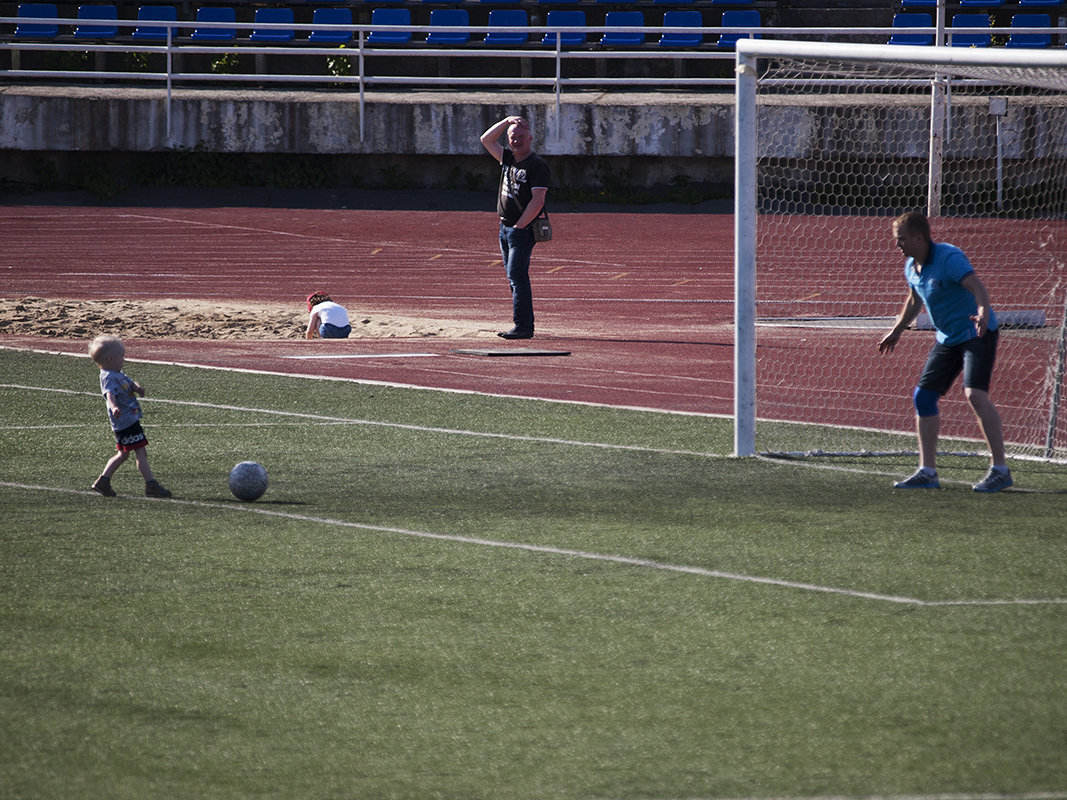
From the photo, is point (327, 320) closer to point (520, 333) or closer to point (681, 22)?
point (520, 333)

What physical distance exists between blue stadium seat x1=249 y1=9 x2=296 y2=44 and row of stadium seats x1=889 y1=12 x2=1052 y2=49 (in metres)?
11.4

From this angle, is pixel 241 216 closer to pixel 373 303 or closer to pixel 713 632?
pixel 373 303

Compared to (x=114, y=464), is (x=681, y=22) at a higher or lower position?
higher

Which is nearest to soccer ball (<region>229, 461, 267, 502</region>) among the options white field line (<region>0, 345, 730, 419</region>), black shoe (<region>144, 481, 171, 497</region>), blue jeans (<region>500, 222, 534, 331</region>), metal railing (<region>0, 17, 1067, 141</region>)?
black shoe (<region>144, 481, 171, 497</region>)

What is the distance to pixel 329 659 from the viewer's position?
5160mm

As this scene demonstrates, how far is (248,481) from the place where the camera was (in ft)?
25.0

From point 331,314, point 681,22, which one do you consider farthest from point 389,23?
point 331,314

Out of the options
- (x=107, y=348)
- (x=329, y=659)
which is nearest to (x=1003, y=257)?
(x=107, y=348)

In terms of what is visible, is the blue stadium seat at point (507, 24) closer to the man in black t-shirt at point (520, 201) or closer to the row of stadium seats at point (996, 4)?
the row of stadium seats at point (996, 4)

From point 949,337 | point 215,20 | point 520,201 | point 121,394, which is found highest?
point 215,20

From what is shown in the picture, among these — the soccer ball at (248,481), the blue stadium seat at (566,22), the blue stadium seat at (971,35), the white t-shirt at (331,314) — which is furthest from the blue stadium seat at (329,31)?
the soccer ball at (248,481)

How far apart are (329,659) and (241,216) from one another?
18.5 meters

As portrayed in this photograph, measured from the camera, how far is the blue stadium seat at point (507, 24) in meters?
27.2

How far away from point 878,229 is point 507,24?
1191 cm
